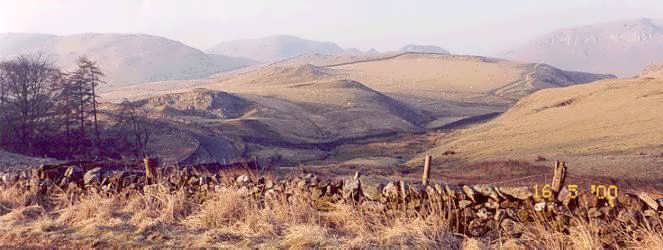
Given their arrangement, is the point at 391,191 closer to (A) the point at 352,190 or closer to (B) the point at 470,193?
(A) the point at 352,190

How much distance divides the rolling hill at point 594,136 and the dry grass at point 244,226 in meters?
15.9

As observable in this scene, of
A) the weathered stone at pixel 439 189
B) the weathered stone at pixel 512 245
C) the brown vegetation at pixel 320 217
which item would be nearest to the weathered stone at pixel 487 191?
the brown vegetation at pixel 320 217

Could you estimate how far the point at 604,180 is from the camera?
19.4 metres

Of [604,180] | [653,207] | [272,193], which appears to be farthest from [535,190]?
[604,180]

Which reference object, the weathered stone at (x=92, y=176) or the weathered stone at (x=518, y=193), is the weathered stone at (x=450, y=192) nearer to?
the weathered stone at (x=518, y=193)

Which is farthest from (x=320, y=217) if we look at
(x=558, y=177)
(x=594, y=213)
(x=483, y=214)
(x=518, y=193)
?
(x=594, y=213)

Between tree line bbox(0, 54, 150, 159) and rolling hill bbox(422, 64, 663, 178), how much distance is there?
24.4 metres

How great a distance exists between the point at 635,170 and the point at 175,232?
63.7ft

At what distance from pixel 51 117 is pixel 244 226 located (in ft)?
119

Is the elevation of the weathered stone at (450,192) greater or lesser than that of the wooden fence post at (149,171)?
greater

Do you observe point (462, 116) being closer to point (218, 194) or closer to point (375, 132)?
point (375, 132)

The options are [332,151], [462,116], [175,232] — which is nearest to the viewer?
[175,232]

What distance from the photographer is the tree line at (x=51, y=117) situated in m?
36.7

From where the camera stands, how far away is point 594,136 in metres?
38.3
